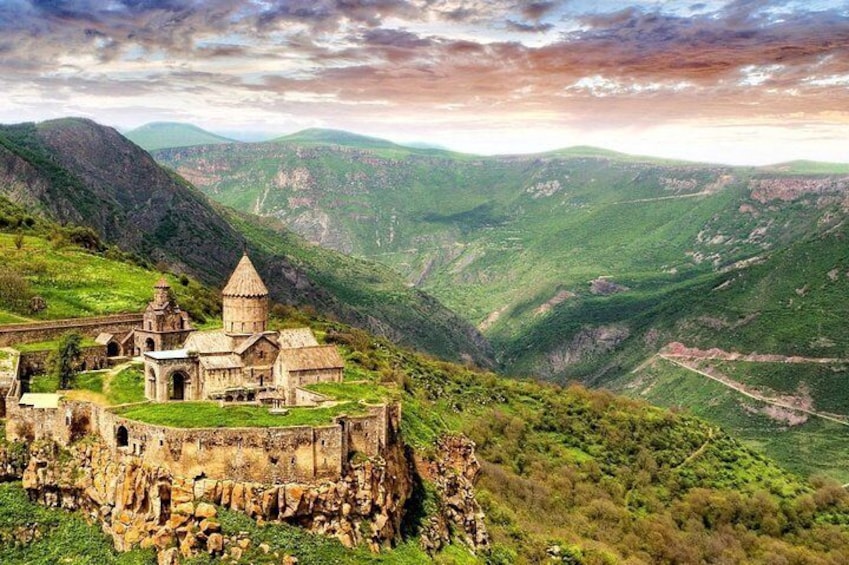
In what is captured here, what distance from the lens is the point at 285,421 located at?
41.1 metres

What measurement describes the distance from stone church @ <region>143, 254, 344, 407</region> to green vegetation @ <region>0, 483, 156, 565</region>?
364 inches

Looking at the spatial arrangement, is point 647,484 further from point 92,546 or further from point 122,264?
point 92,546

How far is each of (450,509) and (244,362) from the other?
16817 millimetres

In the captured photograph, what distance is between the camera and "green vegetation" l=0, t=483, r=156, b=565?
3847 cm

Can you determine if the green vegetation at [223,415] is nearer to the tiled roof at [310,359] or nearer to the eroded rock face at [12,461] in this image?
the eroded rock face at [12,461]

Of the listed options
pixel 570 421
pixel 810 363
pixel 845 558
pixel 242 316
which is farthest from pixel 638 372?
pixel 242 316

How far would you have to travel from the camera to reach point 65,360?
51.5 meters

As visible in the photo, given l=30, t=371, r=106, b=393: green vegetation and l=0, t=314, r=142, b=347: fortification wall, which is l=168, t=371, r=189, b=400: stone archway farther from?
l=0, t=314, r=142, b=347: fortification wall

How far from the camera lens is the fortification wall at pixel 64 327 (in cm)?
5738

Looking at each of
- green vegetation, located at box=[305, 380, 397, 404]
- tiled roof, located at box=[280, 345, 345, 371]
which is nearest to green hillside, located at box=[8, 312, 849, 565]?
green vegetation, located at box=[305, 380, 397, 404]

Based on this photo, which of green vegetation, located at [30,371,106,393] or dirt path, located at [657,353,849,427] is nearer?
green vegetation, located at [30,371,106,393]

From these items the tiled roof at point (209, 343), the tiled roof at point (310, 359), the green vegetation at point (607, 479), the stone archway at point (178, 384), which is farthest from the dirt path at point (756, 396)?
the stone archway at point (178, 384)

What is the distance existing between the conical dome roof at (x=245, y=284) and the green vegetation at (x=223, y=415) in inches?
458

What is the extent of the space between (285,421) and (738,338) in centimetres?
16122
